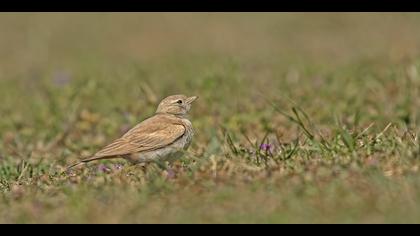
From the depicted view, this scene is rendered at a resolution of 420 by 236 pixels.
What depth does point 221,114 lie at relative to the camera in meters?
11.3

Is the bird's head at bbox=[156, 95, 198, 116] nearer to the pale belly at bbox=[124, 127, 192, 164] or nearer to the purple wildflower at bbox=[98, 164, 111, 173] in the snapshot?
the pale belly at bbox=[124, 127, 192, 164]

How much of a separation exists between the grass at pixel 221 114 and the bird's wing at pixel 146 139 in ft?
0.80

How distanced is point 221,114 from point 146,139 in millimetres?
3392

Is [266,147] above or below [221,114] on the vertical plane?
above

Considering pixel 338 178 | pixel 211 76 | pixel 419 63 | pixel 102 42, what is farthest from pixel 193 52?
pixel 338 178

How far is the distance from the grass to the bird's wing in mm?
244

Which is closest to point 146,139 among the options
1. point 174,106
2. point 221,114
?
point 174,106

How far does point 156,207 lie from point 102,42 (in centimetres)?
1498

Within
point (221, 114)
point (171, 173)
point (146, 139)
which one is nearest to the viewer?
point (171, 173)

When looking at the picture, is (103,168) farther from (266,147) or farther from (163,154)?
(266,147)

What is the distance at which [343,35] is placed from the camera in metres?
19.0
